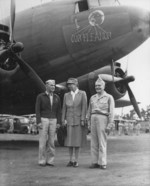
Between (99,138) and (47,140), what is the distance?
1.19m

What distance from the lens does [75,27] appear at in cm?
1084

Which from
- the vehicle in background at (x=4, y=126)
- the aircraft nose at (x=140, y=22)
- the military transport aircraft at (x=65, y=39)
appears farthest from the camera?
the vehicle in background at (x=4, y=126)

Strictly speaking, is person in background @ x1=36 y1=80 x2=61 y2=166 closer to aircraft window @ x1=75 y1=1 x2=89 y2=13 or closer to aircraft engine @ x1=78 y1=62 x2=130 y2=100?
aircraft window @ x1=75 y1=1 x2=89 y2=13

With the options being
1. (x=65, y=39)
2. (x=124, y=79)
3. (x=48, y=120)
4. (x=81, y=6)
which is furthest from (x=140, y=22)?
(x=48, y=120)

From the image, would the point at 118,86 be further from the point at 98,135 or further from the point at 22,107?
the point at 98,135

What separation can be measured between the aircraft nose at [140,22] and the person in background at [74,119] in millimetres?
4141

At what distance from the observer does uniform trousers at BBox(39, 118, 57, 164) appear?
702 centimetres

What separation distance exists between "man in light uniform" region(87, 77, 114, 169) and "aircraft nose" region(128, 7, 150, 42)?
4.11 meters

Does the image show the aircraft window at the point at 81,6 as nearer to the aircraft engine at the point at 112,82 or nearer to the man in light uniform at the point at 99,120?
the aircraft engine at the point at 112,82

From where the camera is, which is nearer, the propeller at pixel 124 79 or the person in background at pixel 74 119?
the person in background at pixel 74 119

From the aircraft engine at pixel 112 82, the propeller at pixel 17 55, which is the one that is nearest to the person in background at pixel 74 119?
the propeller at pixel 17 55

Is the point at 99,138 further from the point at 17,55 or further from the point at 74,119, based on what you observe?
the point at 17,55

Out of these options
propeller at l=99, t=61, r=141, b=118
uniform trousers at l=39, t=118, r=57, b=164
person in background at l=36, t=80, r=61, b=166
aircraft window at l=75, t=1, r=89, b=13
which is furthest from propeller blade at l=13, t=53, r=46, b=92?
uniform trousers at l=39, t=118, r=57, b=164

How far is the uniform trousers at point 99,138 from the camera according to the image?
6.68 meters
